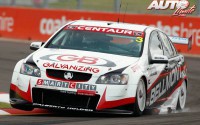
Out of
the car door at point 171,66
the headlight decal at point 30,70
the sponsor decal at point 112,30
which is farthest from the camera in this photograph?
the car door at point 171,66

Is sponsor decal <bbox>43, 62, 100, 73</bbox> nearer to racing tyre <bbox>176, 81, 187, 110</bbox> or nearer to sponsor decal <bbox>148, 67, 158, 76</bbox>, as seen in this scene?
sponsor decal <bbox>148, 67, 158, 76</bbox>

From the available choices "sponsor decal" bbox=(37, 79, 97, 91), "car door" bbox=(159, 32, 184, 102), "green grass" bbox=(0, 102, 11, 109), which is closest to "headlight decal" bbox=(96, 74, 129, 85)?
"sponsor decal" bbox=(37, 79, 97, 91)

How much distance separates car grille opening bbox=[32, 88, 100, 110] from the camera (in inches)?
379

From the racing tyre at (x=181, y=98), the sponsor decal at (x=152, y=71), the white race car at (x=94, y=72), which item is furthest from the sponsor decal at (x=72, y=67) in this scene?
the racing tyre at (x=181, y=98)

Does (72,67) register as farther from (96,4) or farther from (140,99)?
(96,4)

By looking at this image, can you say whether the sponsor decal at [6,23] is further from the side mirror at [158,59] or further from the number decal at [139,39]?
the side mirror at [158,59]

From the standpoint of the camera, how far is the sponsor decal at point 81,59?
9883 millimetres

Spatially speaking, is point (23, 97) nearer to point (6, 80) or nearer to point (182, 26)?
point (6, 80)

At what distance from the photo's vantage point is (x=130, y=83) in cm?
975

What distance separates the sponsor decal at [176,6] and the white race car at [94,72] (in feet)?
38.5

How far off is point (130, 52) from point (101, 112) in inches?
57.2

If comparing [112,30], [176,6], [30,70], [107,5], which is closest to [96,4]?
[107,5]

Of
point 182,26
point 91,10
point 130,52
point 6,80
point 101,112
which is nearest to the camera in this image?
point 101,112

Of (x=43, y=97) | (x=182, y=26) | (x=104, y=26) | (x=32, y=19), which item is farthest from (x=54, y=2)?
(x=43, y=97)
